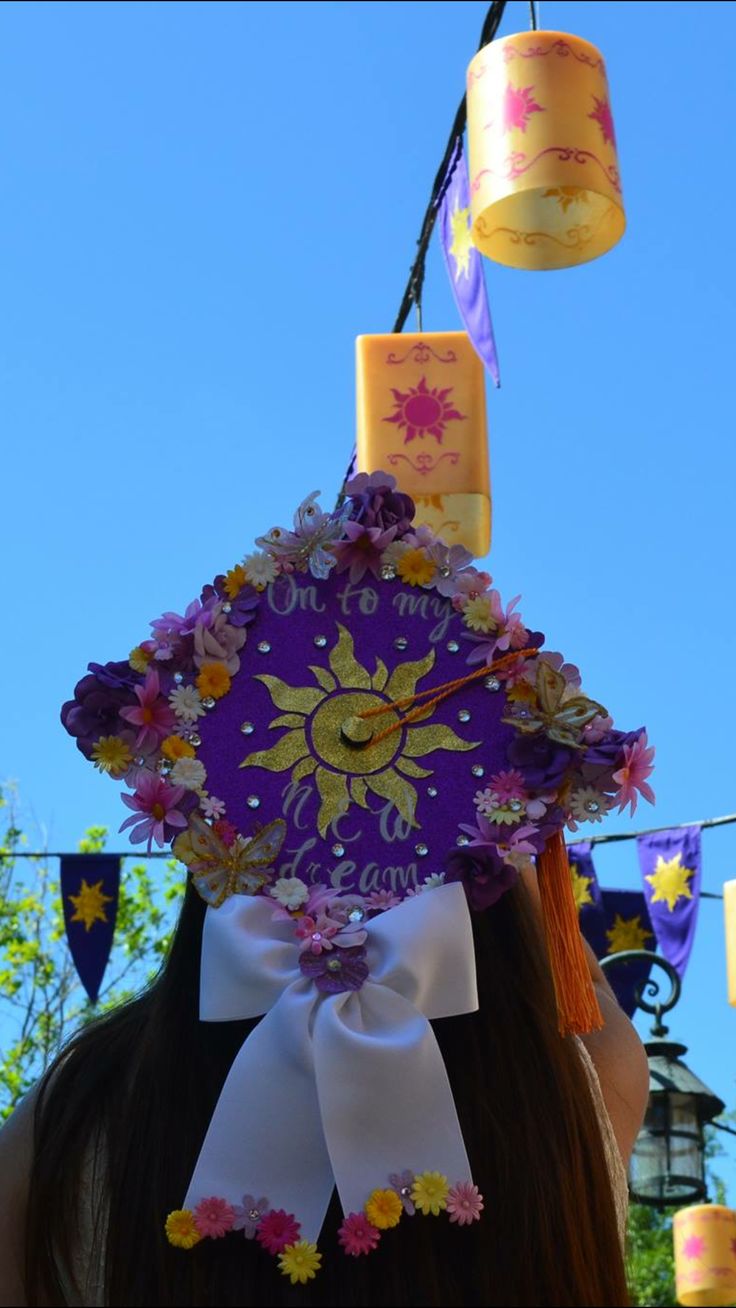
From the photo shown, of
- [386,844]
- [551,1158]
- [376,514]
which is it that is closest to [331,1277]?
[551,1158]

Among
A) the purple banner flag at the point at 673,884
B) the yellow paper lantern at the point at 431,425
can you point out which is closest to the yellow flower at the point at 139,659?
the yellow paper lantern at the point at 431,425

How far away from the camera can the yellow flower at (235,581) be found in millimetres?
1448

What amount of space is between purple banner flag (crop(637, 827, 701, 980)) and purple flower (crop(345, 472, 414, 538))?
4578mm

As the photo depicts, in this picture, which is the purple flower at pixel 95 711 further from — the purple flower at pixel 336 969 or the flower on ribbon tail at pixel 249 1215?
the flower on ribbon tail at pixel 249 1215

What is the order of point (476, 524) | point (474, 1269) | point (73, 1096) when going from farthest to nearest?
point (476, 524)
point (73, 1096)
point (474, 1269)

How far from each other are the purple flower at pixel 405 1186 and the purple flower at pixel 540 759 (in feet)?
1.09

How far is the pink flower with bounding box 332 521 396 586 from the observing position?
4.72 ft

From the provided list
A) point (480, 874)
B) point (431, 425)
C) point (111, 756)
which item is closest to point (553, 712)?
point (480, 874)

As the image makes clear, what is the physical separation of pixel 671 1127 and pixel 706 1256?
3.08 m

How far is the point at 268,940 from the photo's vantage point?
1305 mm

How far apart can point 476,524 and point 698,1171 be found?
80.1 inches

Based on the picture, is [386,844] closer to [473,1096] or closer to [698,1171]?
[473,1096]

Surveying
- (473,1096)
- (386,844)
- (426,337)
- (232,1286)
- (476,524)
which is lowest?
(232,1286)

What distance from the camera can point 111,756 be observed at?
1.38 meters
